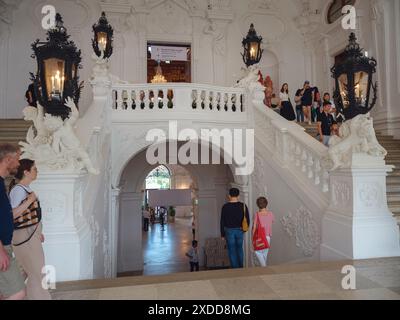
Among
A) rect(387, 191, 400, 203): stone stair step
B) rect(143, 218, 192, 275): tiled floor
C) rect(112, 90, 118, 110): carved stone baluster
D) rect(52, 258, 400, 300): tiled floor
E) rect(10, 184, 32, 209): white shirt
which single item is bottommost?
rect(143, 218, 192, 275): tiled floor

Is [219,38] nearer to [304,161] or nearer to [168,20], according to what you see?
[168,20]

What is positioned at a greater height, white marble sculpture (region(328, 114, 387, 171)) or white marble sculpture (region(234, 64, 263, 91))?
white marble sculpture (region(234, 64, 263, 91))

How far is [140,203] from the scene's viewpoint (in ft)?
42.0

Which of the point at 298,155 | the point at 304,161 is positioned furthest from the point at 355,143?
the point at 298,155

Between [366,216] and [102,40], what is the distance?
711 cm

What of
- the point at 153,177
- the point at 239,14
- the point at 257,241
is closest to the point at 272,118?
the point at 257,241

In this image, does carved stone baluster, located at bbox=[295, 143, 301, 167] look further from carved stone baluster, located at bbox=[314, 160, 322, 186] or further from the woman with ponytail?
the woman with ponytail

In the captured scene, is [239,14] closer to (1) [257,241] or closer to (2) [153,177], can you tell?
(1) [257,241]

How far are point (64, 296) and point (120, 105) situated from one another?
5.63 meters

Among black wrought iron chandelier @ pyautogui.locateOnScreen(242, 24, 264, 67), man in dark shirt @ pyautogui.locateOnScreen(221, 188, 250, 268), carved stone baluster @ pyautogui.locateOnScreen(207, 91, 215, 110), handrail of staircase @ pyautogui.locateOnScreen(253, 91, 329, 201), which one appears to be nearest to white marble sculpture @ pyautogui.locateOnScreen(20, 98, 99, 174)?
man in dark shirt @ pyautogui.locateOnScreen(221, 188, 250, 268)

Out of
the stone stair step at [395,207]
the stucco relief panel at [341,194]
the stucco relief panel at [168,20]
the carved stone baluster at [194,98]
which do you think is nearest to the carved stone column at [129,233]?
the carved stone baluster at [194,98]

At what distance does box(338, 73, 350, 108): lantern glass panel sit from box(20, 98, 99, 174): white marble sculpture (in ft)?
12.6

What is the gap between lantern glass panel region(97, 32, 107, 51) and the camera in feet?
25.7

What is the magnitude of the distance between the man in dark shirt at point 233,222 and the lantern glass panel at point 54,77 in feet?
10.4
